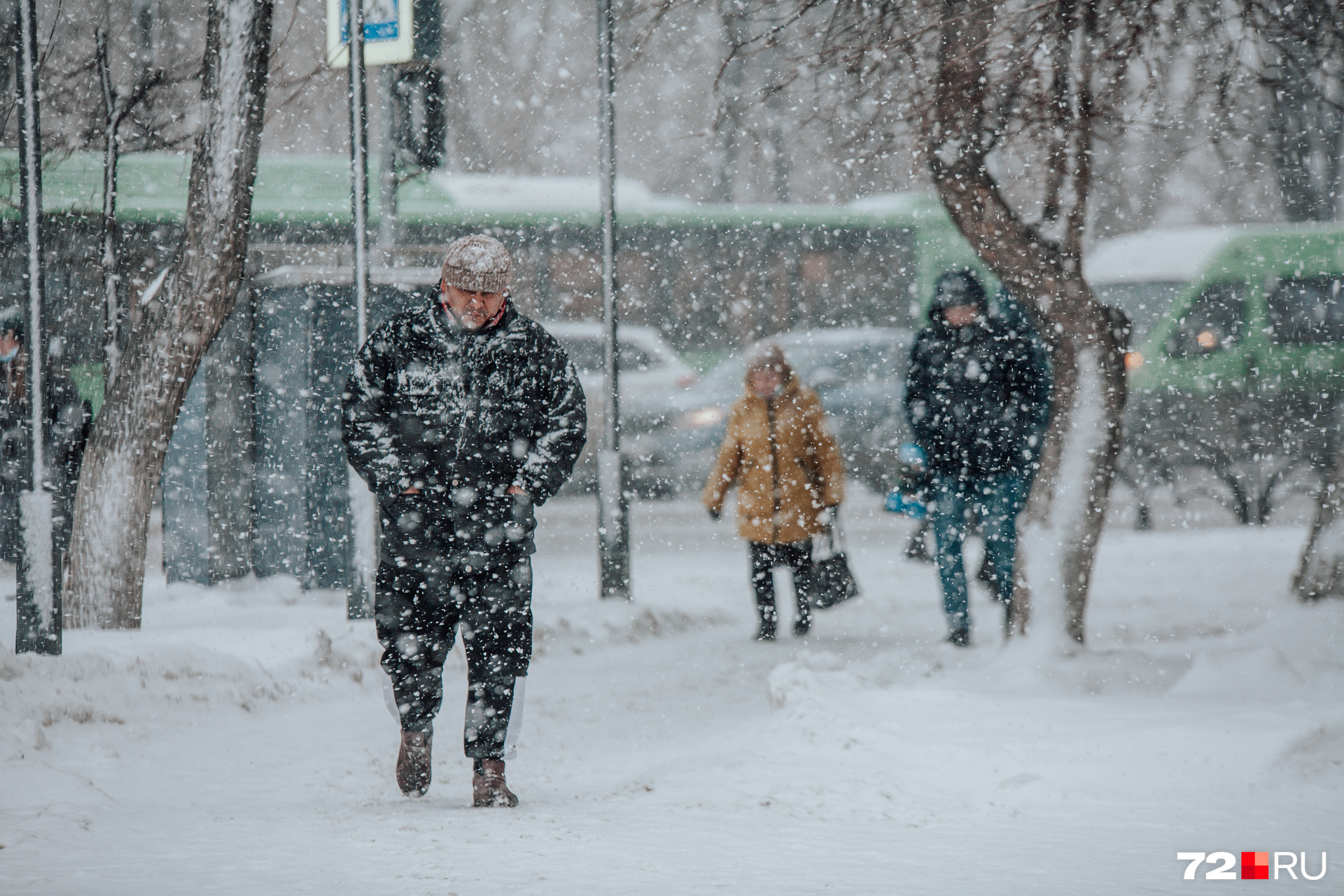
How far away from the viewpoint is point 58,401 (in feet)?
27.8

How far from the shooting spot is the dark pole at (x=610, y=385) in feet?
26.1

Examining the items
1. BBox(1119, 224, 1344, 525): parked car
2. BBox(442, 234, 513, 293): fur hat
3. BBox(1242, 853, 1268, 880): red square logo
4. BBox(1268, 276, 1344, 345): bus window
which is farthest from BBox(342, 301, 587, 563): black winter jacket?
BBox(1268, 276, 1344, 345): bus window

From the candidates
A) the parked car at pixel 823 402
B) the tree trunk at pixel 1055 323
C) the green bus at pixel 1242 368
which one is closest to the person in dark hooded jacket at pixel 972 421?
the tree trunk at pixel 1055 323

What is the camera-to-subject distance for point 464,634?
3.92 meters

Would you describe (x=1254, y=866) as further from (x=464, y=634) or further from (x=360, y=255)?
(x=360, y=255)

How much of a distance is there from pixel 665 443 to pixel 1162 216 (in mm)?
20418

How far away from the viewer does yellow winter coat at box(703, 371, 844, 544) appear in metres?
7.04

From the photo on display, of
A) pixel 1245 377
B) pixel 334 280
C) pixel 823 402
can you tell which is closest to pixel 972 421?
pixel 334 280

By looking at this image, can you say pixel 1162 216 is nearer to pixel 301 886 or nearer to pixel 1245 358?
pixel 1245 358

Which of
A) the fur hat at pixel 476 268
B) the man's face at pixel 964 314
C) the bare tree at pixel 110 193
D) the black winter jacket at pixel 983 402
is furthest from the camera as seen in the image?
the bare tree at pixel 110 193

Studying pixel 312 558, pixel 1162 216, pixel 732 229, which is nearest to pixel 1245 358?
pixel 732 229

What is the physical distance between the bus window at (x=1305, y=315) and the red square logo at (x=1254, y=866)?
1086cm

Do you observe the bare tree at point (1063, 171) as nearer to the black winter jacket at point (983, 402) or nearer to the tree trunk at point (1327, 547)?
the black winter jacket at point (983, 402)

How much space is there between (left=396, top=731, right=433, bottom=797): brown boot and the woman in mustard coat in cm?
325
